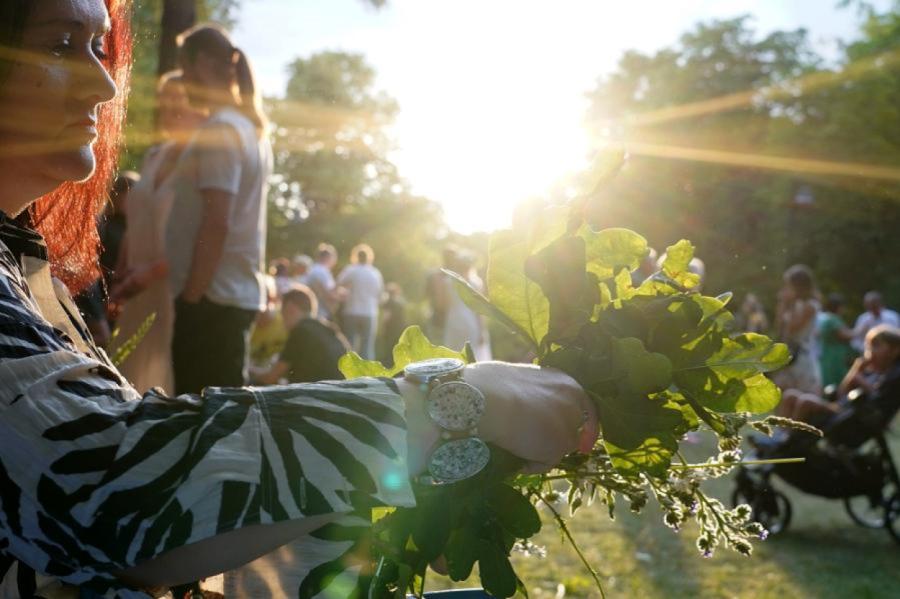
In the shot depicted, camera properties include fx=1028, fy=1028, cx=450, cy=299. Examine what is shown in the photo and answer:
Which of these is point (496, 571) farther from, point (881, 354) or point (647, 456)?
point (881, 354)

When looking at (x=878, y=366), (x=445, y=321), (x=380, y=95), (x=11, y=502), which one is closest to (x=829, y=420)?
(x=878, y=366)

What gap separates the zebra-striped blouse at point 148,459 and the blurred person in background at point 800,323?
852cm

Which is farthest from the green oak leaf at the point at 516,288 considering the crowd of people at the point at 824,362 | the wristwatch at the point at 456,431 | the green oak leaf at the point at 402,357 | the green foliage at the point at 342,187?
the green foliage at the point at 342,187

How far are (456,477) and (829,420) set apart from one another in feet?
22.5

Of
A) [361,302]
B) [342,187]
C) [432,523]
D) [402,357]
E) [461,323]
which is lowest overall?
[342,187]

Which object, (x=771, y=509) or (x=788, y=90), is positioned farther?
(x=788, y=90)

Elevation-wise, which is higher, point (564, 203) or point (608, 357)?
point (564, 203)

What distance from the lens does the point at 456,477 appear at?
109cm

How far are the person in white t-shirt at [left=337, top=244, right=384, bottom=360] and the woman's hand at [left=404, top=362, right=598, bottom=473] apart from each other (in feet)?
42.9

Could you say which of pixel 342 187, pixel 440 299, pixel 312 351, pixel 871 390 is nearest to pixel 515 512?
pixel 312 351

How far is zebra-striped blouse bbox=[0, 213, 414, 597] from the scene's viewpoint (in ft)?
3.09

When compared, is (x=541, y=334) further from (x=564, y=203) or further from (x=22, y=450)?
(x=22, y=450)

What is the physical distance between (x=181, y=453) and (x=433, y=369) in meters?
0.29

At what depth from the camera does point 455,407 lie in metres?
1.09
